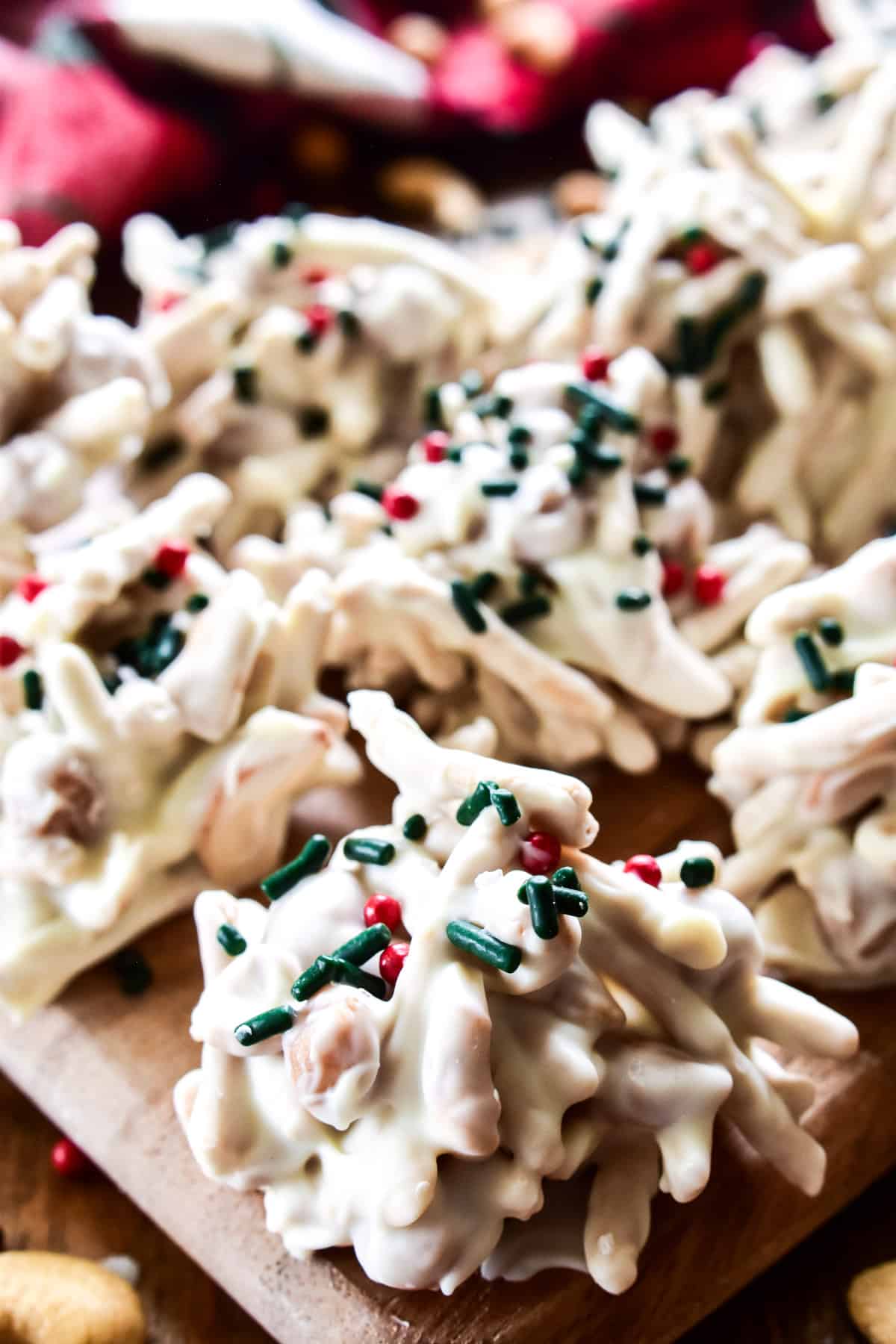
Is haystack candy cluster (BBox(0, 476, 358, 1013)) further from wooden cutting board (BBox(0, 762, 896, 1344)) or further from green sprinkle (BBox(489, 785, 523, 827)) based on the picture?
green sprinkle (BBox(489, 785, 523, 827))

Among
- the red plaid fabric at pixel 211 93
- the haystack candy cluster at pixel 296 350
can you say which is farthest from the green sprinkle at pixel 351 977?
the red plaid fabric at pixel 211 93

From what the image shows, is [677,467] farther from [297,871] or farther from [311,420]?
[297,871]

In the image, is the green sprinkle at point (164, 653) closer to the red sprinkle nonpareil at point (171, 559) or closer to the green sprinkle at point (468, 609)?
the red sprinkle nonpareil at point (171, 559)

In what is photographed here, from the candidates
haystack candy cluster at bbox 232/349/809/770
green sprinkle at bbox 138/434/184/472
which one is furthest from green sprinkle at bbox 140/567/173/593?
green sprinkle at bbox 138/434/184/472

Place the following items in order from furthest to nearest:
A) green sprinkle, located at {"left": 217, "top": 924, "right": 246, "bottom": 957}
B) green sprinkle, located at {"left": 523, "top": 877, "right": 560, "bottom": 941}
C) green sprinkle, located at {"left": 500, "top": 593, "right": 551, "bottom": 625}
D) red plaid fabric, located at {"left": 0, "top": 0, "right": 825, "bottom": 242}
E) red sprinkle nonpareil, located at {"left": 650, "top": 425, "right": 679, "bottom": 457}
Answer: red plaid fabric, located at {"left": 0, "top": 0, "right": 825, "bottom": 242}, red sprinkle nonpareil, located at {"left": 650, "top": 425, "right": 679, "bottom": 457}, green sprinkle, located at {"left": 500, "top": 593, "right": 551, "bottom": 625}, green sprinkle, located at {"left": 217, "top": 924, "right": 246, "bottom": 957}, green sprinkle, located at {"left": 523, "top": 877, "right": 560, "bottom": 941}

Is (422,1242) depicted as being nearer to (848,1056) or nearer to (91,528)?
(848,1056)

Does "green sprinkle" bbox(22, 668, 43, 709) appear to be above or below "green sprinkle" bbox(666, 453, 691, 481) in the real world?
above

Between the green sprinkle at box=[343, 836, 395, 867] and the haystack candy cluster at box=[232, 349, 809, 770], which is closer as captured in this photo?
the green sprinkle at box=[343, 836, 395, 867]

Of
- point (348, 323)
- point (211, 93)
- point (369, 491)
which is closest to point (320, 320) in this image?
point (348, 323)

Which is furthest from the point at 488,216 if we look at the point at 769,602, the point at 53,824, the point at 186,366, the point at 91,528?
the point at 53,824
